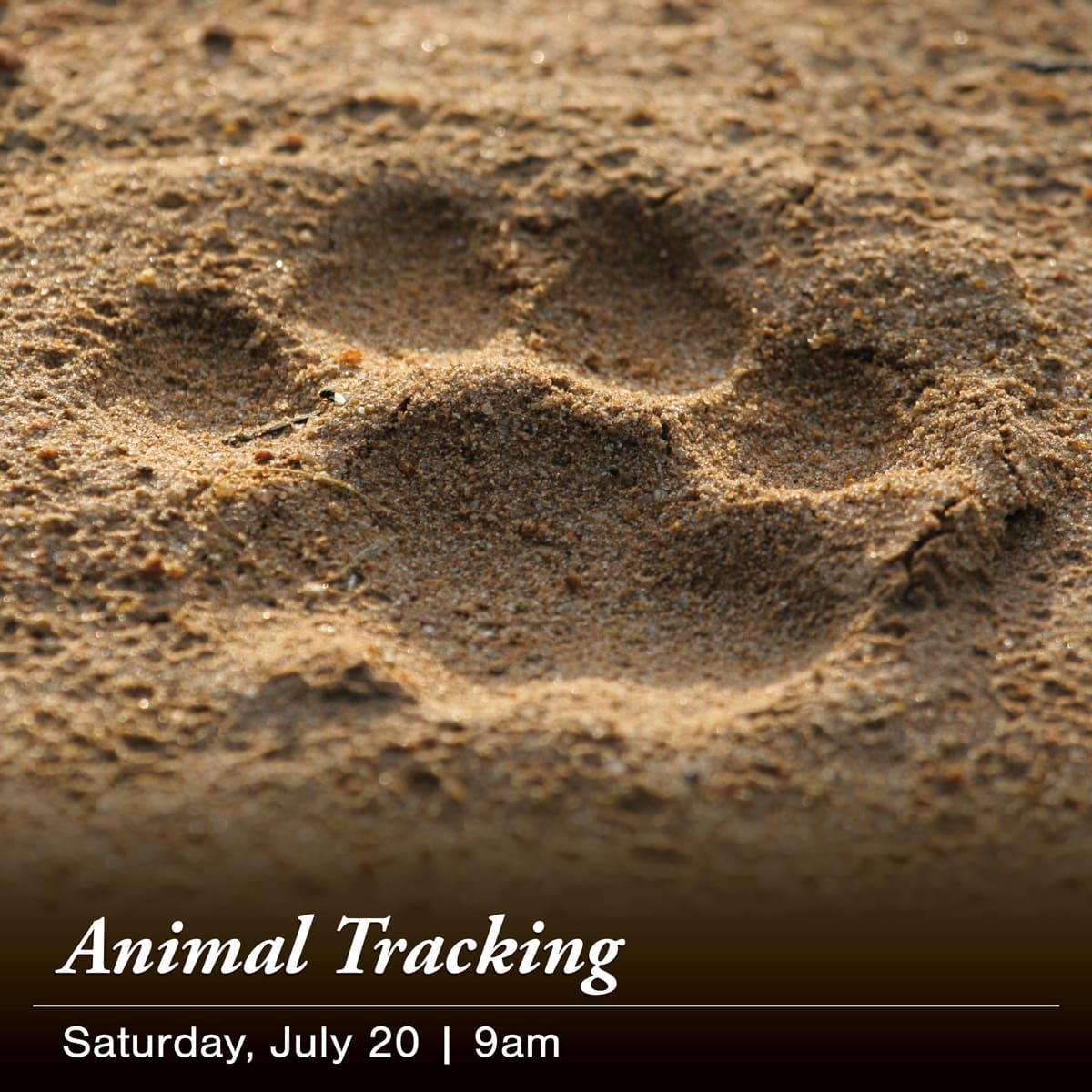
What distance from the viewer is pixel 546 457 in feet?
6.38

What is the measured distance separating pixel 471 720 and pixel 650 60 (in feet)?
5.27

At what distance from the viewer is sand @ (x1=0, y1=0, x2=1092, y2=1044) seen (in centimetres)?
153

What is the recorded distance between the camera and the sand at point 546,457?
1525mm

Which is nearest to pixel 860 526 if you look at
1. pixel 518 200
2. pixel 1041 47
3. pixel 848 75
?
pixel 518 200

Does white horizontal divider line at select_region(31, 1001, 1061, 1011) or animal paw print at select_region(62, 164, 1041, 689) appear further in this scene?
animal paw print at select_region(62, 164, 1041, 689)

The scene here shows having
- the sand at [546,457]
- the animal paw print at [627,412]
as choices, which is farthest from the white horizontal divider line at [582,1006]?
the animal paw print at [627,412]
